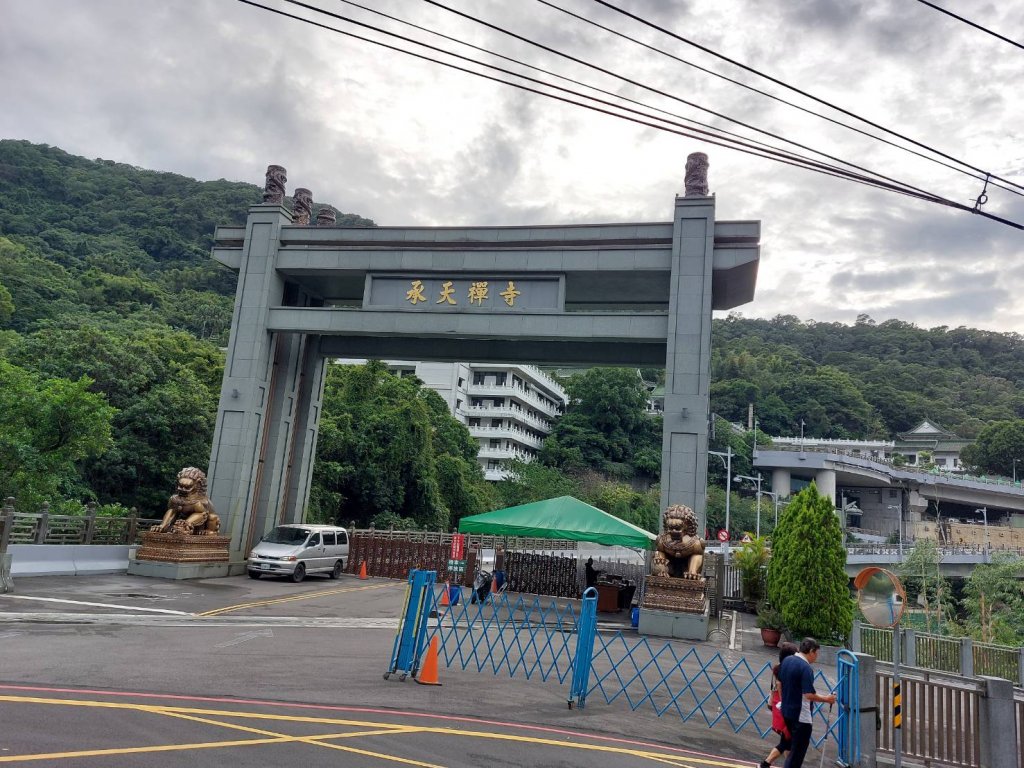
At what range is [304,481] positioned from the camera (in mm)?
25766

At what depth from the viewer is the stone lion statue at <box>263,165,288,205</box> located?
23.7m

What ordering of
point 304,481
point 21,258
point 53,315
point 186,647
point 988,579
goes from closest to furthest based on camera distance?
point 186,647 < point 304,481 < point 988,579 < point 53,315 < point 21,258

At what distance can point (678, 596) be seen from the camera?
16.0 metres

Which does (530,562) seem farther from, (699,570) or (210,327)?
(210,327)

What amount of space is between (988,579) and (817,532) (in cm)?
2886

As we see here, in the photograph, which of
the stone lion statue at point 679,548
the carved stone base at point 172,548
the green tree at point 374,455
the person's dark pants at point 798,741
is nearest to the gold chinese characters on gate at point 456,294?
the stone lion statue at point 679,548

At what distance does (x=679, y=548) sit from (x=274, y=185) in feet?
56.5

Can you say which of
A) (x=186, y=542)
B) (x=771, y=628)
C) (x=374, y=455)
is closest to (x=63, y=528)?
(x=186, y=542)

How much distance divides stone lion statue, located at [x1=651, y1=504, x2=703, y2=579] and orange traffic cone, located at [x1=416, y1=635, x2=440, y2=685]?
26.1 feet

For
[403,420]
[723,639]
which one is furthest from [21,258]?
[723,639]

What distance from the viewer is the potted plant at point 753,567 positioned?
20.3m

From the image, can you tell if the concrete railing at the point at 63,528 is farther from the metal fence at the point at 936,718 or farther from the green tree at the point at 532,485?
the green tree at the point at 532,485

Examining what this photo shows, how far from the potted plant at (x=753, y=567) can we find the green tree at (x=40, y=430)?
2058 cm

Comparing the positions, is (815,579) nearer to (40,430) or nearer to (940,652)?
(940,652)
